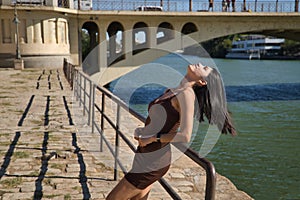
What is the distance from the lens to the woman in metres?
2.40

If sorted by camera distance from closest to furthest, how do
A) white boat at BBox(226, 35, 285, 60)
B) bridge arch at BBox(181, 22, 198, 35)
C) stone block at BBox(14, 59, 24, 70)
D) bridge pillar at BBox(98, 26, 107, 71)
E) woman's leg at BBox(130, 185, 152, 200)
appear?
woman's leg at BBox(130, 185, 152, 200), stone block at BBox(14, 59, 24, 70), bridge pillar at BBox(98, 26, 107, 71), bridge arch at BBox(181, 22, 198, 35), white boat at BBox(226, 35, 285, 60)

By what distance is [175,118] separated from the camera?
2461mm

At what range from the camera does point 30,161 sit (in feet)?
16.9

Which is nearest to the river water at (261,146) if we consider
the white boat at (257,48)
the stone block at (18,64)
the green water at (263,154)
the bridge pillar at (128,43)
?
the green water at (263,154)

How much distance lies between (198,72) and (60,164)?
3.03 meters

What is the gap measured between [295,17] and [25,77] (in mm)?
15298

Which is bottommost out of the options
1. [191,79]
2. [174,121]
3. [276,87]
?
[276,87]

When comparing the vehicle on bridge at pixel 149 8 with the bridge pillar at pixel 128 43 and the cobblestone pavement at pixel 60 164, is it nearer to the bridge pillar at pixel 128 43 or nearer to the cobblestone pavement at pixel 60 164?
the bridge pillar at pixel 128 43

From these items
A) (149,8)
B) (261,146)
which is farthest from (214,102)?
(149,8)

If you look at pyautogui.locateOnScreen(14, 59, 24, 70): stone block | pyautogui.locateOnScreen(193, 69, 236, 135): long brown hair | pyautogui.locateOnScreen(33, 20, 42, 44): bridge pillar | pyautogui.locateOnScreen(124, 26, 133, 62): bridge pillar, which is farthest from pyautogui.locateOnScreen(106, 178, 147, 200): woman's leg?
pyautogui.locateOnScreen(124, 26, 133, 62): bridge pillar

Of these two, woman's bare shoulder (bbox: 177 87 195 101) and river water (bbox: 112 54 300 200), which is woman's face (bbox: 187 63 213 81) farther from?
river water (bbox: 112 54 300 200)

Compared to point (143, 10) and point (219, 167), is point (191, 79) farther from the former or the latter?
point (143, 10)

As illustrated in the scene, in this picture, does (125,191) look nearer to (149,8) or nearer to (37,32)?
(37,32)

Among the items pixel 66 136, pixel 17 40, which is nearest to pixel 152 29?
pixel 17 40
